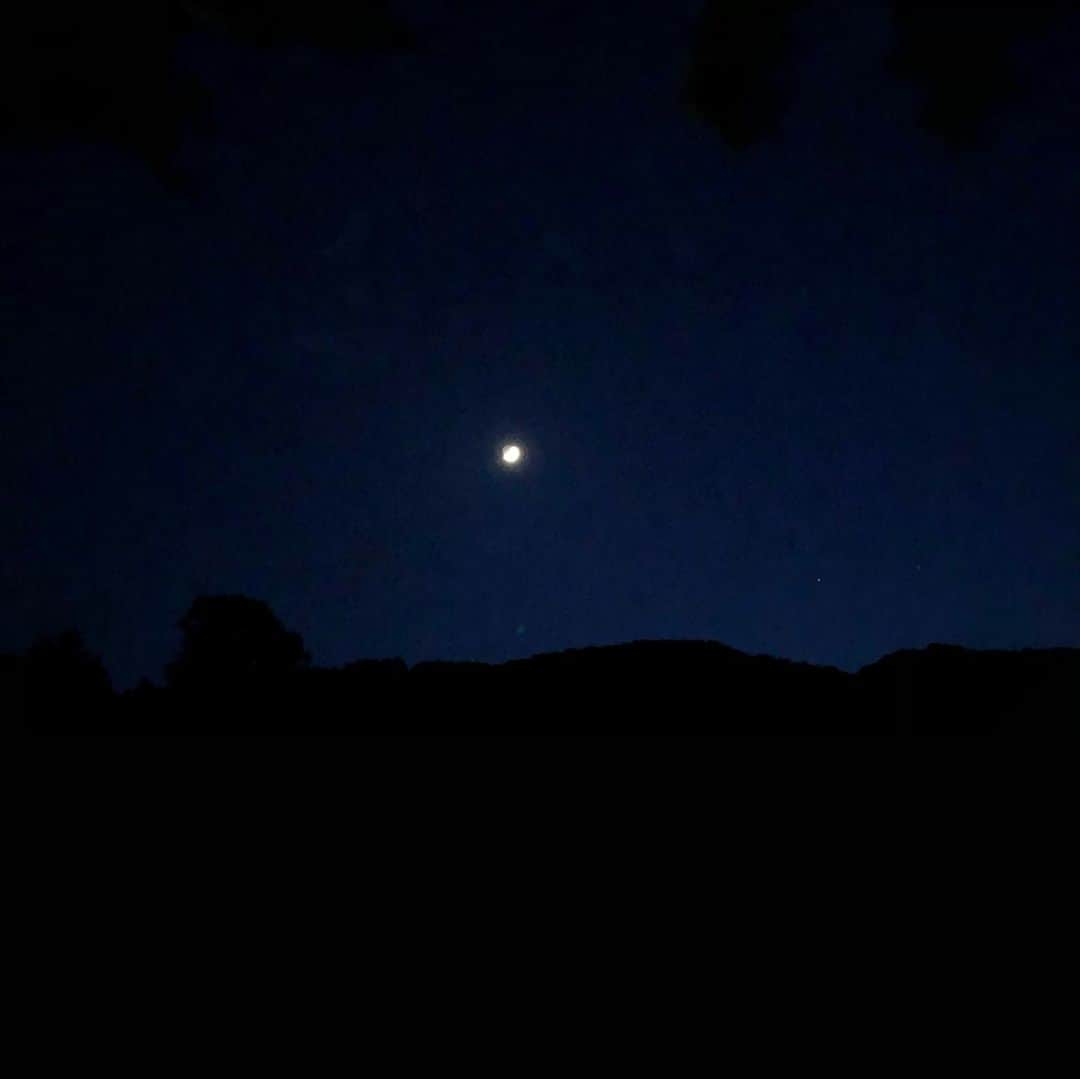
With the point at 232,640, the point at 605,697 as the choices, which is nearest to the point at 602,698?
the point at 605,697

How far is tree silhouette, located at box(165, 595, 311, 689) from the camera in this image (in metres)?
19.0

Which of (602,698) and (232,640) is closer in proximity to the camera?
(602,698)

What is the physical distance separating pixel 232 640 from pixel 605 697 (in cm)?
1567

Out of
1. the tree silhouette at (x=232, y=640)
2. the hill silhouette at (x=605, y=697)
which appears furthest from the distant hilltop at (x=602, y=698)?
the tree silhouette at (x=232, y=640)

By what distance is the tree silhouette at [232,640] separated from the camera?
19.0 metres

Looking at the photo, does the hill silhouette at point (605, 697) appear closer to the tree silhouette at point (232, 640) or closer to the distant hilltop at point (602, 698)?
the distant hilltop at point (602, 698)

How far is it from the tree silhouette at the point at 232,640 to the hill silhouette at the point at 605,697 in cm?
1204

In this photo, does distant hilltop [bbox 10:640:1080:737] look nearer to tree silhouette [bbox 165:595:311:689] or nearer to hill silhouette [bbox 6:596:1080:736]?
hill silhouette [bbox 6:596:1080:736]

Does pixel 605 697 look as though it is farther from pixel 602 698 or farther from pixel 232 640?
pixel 232 640

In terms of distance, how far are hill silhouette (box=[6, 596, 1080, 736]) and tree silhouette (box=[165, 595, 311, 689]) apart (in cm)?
1204

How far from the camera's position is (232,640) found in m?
19.5

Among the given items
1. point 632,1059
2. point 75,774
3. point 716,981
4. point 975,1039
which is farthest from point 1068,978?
point 75,774

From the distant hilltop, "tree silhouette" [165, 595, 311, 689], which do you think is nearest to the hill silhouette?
the distant hilltop

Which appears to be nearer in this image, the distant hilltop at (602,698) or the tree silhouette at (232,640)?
the distant hilltop at (602,698)
